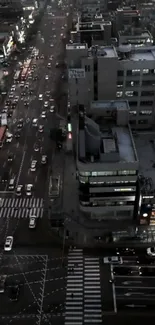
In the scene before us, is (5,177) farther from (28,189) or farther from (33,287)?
(33,287)

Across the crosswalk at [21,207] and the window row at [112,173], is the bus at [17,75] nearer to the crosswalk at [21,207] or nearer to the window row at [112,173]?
the crosswalk at [21,207]

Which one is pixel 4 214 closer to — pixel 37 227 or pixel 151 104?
pixel 37 227

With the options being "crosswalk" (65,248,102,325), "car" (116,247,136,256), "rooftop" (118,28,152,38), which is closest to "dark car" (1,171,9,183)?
"crosswalk" (65,248,102,325)

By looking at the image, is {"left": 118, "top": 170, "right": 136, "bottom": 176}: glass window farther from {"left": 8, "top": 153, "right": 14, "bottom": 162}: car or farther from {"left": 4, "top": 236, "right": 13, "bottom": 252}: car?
{"left": 8, "top": 153, "right": 14, "bottom": 162}: car

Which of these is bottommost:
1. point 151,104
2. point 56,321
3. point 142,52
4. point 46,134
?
point 56,321

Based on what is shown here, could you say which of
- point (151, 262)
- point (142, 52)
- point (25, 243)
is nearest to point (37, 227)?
point (25, 243)

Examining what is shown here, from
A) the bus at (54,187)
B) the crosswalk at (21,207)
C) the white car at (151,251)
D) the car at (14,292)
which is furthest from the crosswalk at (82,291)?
the bus at (54,187)
